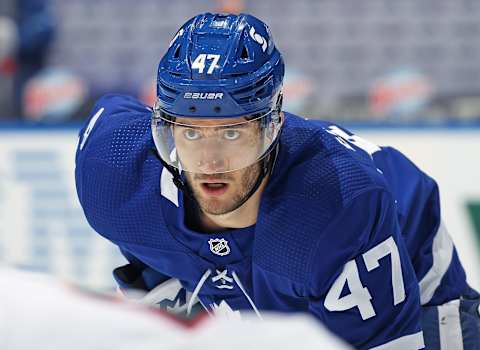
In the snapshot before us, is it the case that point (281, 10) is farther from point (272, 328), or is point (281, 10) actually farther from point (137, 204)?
point (272, 328)

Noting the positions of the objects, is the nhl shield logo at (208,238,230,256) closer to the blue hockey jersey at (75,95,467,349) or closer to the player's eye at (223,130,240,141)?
the blue hockey jersey at (75,95,467,349)

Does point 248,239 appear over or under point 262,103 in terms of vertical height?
under

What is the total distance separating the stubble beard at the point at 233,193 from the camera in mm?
1868

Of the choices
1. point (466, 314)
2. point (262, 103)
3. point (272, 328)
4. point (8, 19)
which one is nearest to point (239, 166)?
point (262, 103)

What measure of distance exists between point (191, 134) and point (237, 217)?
0.65 feet

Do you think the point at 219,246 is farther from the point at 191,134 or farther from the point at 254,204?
the point at 191,134

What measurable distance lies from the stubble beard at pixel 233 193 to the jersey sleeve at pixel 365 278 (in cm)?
17

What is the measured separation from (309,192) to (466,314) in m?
0.52

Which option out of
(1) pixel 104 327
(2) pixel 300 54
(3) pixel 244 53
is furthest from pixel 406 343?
(2) pixel 300 54

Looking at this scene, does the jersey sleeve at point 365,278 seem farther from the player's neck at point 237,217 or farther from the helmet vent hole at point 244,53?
the helmet vent hole at point 244,53

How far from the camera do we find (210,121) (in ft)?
6.01

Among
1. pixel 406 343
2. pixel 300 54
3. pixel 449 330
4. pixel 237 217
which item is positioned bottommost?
pixel 300 54

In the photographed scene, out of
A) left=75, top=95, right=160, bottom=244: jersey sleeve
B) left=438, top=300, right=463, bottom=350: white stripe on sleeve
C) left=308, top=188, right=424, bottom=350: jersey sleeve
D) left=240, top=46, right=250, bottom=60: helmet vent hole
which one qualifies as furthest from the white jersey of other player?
left=438, top=300, right=463, bottom=350: white stripe on sleeve

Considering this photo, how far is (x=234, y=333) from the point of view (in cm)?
90
